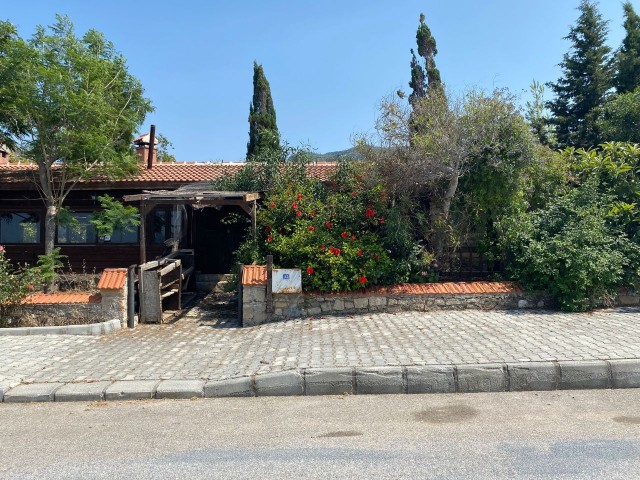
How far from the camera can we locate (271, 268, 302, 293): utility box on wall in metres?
8.76

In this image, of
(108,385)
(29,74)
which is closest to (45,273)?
(29,74)

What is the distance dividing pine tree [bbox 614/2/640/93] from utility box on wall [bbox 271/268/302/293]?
15.1 m

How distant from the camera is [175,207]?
45.4 feet

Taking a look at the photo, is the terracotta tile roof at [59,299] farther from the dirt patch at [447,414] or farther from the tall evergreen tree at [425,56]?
the tall evergreen tree at [425,56]

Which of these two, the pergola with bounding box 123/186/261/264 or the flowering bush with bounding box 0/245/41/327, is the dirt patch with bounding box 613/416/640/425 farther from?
the flowering bush with bounding box 0/245/41/327

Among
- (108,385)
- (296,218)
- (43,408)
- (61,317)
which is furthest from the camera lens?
(296,218)

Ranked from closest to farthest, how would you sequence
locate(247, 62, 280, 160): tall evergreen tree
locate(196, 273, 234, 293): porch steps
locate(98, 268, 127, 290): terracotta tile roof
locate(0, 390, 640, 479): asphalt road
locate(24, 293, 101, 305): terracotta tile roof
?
locate(0, 390, 640, 479): asphalt road
locate(98, 268, 127, 290): terracotta tile roof
locate(24, 293, 101, 305): terracotta tile roof
locate(196, 273, 234, 293): porch steps
locate(247, 62, 280, 160): tall evergreen tree

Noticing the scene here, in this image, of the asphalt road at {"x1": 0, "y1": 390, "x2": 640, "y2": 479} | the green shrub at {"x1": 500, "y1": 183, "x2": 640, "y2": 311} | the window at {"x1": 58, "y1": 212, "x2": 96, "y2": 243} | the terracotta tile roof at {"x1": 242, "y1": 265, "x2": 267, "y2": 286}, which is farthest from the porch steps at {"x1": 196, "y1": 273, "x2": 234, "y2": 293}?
the asphalt road at {"x1": 0, "y1": 390, "x2": 640, "y2": 479}

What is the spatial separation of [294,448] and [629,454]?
2.60 metres

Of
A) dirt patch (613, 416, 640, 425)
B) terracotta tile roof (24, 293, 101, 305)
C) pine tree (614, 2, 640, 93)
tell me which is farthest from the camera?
pine tree (614, 2, 640, 93)

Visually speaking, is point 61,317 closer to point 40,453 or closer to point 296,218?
point 296,218

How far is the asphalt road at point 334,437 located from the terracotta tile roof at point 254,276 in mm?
3455

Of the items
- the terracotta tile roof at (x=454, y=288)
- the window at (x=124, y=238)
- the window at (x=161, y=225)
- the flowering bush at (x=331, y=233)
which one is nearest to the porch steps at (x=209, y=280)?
the window at (x=161, y=225)

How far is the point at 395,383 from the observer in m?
5.60
